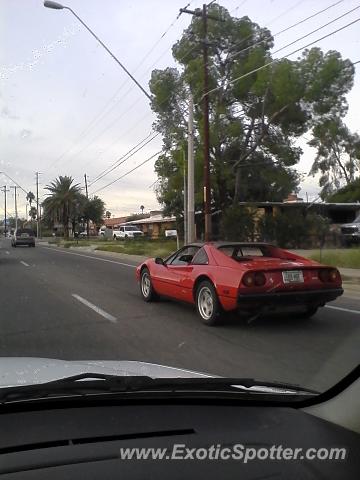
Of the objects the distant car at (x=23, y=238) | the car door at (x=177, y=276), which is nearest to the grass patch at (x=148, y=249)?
the distant car at (x=23, y=238)

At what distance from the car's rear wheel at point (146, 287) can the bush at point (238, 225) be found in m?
19.6

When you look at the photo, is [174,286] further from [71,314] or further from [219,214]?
[219,214]

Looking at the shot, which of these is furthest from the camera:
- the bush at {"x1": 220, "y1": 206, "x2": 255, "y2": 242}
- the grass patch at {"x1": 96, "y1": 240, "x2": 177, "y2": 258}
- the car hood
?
the bush at {"x1": 220, "y1": 206, "x2": 255, "y2": 242}

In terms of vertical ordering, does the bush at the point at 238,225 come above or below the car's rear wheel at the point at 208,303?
above

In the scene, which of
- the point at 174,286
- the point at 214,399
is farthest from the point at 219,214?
the point at 214,399

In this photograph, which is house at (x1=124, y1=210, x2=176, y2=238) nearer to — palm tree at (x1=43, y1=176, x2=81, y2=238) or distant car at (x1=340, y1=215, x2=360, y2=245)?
palm tree at (x1=43, y1=176, x2=81, y2=238)

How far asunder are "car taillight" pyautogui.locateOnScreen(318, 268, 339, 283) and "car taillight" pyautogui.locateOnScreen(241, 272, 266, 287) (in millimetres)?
984

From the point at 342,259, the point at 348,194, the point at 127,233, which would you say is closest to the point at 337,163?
the point at 348,194

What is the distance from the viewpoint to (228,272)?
27.2ft

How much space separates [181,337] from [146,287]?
3744 millimetres

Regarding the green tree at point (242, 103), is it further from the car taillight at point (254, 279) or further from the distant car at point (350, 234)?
the car taillight at point (254, 279)

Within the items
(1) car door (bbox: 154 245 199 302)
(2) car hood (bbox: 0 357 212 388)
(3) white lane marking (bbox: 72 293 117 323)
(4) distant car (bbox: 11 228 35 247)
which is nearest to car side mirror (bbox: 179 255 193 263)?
(1) car door (bbox: 154 245 199 302)

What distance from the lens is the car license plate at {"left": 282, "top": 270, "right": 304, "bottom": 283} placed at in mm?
8156

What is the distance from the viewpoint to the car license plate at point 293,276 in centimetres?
816
